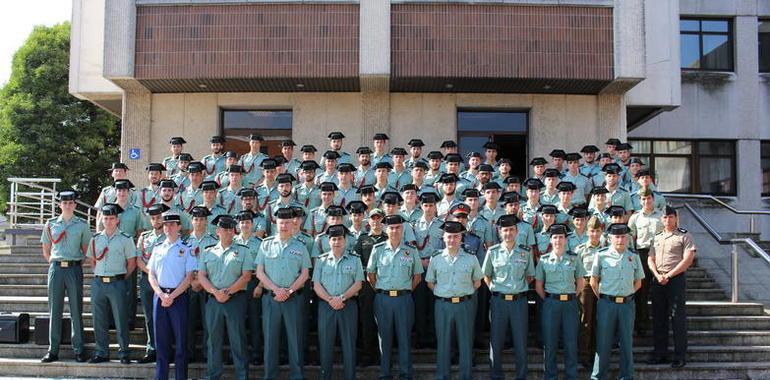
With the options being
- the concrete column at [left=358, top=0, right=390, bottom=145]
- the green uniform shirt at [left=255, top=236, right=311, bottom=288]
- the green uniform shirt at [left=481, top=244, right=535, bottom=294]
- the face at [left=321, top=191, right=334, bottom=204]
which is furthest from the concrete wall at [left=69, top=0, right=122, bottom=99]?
the green uniform shirt at [left=481, top=244, right=535, bottom=294]

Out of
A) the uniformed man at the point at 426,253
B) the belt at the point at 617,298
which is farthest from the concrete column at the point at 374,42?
the belt at the point at 617,298

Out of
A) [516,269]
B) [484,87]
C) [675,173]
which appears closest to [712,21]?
[675,173]

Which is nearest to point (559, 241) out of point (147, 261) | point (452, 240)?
point (452, 240)

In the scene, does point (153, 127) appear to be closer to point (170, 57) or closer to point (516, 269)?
point (170, 57)

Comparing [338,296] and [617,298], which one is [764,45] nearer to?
[617,298]

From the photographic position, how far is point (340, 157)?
10.1 meters

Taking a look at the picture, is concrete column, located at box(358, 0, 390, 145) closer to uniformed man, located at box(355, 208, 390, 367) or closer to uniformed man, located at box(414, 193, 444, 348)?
uniformed man, located at box(414, 193, 444, 348)

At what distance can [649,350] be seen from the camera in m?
8.17

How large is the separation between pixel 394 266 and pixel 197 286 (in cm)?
229

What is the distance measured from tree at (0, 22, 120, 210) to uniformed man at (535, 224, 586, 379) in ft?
64.7

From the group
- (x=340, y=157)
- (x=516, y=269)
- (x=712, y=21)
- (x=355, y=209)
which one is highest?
(x=712, y=21)

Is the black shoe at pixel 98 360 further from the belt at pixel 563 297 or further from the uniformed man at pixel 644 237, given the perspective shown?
the uniformed man at pixel 644 237

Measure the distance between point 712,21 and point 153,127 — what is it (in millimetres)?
14863

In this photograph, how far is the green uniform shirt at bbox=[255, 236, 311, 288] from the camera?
7078 millimetres
